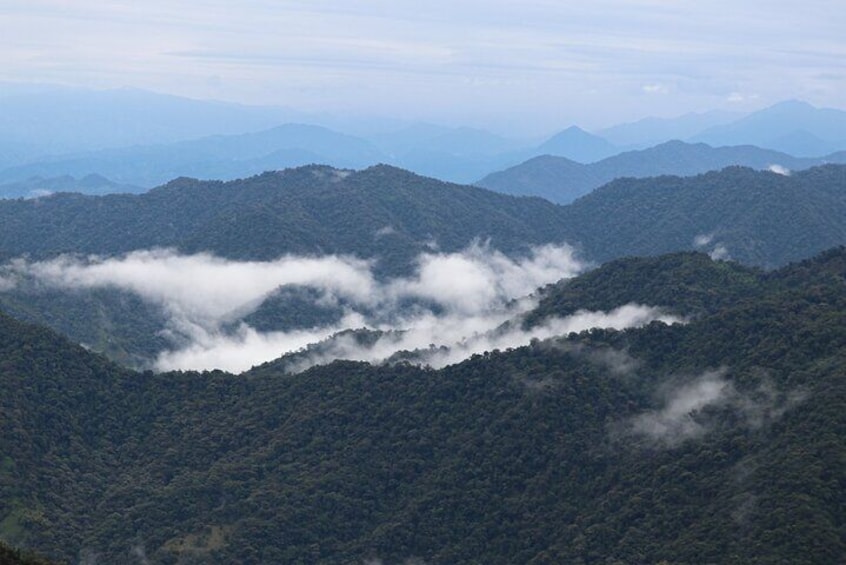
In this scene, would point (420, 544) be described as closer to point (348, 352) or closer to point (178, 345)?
point (348, 352)

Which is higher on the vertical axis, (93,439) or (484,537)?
(93,439)

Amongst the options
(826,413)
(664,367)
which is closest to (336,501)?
(664,367)

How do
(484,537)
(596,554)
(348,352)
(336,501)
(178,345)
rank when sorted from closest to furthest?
(596,554) → (484,537) → (336,501) → (348,352) → (178,345)

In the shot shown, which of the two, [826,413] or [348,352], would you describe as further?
[348,352]

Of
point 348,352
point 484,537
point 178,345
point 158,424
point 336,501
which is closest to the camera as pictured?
point 484,537

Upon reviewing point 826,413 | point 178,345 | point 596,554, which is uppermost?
point 178,345

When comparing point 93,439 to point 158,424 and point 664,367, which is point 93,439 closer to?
point 158,424
